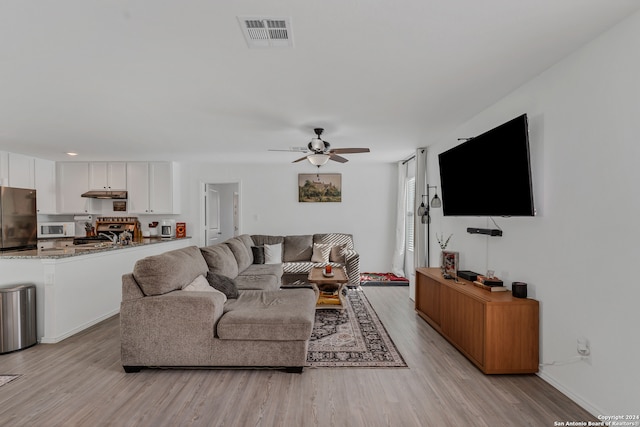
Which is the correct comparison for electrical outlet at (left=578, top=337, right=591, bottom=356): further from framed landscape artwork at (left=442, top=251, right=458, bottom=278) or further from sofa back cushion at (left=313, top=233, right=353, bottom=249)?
sofa back cushion at (left=313, top=233, right=353, bottom=249)

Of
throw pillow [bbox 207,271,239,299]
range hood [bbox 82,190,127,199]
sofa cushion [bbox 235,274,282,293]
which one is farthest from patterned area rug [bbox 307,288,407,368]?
range hood [bbox 82,190,127,199]

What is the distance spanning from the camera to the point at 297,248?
6.14m

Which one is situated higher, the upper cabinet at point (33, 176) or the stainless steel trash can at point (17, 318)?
the upper cabinet at point (33, 176)

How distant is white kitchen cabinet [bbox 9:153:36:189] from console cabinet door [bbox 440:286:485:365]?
6.82 meters

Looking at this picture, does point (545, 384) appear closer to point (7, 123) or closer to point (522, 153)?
point (522, 153)

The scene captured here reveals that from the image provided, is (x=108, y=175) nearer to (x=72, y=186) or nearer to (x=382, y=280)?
(x=72, y=186)

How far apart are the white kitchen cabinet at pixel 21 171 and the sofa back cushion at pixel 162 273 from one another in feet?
14.5

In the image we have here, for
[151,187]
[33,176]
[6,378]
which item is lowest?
[6,378]

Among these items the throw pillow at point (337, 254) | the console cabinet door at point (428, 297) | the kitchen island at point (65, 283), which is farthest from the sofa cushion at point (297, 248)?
the kitchen island at point (65, 283)

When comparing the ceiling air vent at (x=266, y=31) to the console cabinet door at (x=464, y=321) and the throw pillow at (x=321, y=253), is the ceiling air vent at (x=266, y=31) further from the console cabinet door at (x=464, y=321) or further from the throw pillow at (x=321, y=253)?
the throw pillow at (x=321, y=253)

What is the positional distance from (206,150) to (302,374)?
157 inches

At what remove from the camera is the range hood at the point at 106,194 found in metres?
6.14

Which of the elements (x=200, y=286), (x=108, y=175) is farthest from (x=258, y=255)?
(x=108, y=175)

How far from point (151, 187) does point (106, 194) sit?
805 millimetres
